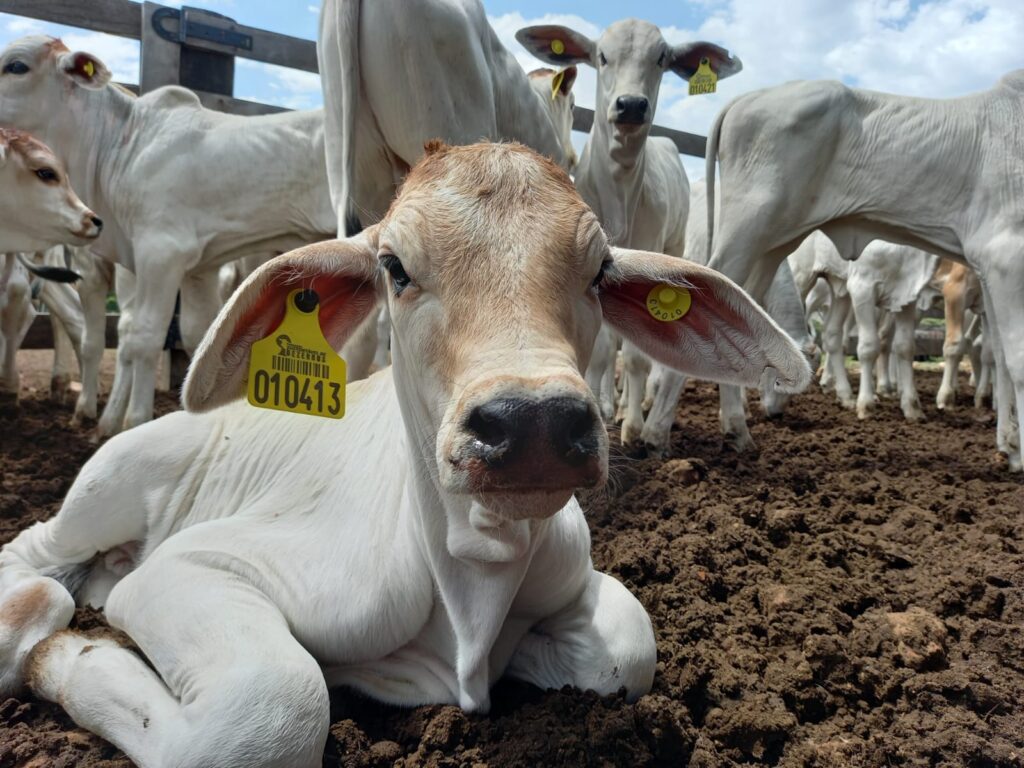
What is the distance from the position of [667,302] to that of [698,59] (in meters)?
4.19

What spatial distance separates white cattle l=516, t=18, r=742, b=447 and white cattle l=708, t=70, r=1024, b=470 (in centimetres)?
55

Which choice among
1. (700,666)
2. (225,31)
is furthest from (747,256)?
(225,31)

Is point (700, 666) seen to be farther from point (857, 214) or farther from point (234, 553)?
point (857, 214)

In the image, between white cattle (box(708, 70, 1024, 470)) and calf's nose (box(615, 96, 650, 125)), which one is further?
white cattle (box(708, 70, 1024, 470))

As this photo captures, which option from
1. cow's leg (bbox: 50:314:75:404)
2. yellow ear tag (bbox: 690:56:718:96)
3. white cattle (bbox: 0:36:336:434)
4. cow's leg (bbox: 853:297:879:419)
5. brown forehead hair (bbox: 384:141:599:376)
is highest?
yellow ear tag (bbox: 690:56:718:96)

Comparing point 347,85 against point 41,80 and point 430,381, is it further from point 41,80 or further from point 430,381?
point 41,80

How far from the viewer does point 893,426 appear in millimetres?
6535

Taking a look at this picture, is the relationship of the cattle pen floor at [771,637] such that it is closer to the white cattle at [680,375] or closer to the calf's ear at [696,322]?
the white cattle at [680,375]

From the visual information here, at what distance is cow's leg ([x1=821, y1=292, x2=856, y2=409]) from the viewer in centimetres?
841

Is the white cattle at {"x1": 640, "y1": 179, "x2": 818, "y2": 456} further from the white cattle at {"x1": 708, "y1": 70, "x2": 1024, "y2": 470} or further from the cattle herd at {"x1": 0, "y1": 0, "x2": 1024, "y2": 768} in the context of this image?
the white cattle at {"x1": 708, "y1": 70, "x2": 1024, "y2": 470}

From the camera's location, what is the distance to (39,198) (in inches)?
216

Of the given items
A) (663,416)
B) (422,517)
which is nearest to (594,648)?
(422,517)

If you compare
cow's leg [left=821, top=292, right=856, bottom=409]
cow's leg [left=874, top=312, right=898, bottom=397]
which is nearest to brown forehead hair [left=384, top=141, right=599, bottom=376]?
cow's leg [left=821, top=292, right=856, bottom=409]

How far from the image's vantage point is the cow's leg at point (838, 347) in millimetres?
8414
